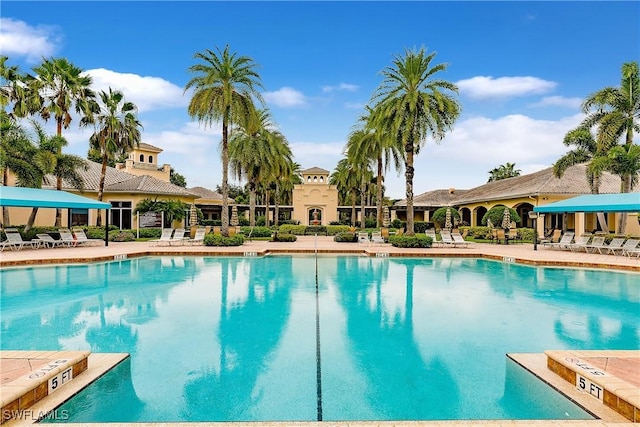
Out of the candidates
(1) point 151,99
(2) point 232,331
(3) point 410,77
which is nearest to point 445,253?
(3) point 410,77

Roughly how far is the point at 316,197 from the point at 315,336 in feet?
107

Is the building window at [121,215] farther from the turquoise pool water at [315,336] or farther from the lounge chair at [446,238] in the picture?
the lounge chair at [446,238]

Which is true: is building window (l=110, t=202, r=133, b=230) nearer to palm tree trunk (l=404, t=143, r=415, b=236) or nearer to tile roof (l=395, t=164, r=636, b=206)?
palm tree trunk (l=404, t=143, r=415, b=236)

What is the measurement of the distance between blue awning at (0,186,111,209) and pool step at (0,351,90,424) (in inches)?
586

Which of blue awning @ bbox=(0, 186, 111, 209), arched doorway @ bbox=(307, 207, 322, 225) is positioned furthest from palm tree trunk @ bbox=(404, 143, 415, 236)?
arched doorway @ bbox=(307, 207, 322, 225)

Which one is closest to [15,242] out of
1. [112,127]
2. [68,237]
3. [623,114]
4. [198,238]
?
[68,237]

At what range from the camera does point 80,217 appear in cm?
2823

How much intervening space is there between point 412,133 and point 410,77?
279cm

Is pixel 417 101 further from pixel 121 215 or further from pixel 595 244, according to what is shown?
pixel 121 215

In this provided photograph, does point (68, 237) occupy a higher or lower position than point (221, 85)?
lower

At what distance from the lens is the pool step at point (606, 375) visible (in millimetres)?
3381

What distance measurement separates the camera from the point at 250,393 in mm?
4281

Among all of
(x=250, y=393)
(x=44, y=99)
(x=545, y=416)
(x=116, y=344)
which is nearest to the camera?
(x=545, y=416)

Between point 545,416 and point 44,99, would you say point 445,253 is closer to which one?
point 545,416
